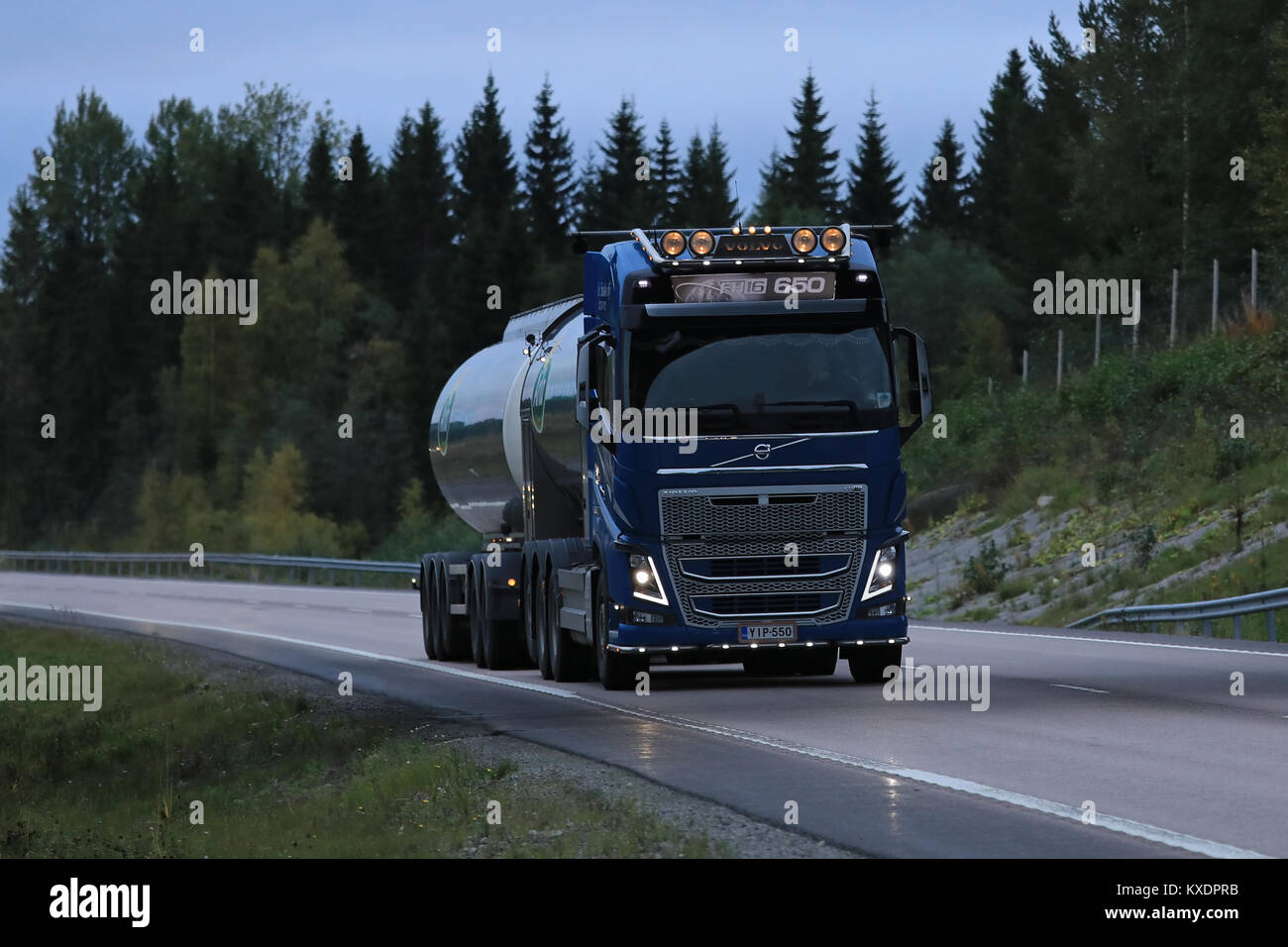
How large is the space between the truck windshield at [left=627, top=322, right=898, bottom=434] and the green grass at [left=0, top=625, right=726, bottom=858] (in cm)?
356

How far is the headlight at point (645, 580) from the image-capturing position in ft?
63.2

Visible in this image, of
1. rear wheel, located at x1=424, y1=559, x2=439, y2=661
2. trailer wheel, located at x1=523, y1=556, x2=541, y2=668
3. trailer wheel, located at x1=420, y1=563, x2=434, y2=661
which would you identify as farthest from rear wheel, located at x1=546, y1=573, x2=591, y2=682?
trailer wheel, located at x1=420, y1=563, x2=434, y2=661

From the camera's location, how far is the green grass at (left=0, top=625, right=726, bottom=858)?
37.2ft

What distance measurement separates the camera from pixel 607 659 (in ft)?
65.4

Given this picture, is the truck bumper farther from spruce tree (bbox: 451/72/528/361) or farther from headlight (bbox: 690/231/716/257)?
spruce tree (bbox: 451/72/528/361)

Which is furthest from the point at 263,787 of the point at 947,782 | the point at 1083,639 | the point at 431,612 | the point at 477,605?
the point at 1083,639

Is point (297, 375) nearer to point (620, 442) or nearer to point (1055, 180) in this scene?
point (1055, 180)

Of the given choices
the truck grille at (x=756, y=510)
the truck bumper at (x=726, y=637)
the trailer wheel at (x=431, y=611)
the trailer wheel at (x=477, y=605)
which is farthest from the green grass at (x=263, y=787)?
the truck grille at (x=756, y=510)

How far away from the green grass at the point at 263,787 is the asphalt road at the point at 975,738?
0.83 m

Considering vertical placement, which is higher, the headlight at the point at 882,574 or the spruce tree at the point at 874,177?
the spruce tree at the point at 874,177

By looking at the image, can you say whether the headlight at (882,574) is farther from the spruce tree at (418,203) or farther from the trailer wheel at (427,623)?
the spruce tree at (418,203)

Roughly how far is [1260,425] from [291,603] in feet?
66.8

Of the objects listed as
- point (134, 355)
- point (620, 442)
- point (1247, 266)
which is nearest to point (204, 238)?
point (134, 355)

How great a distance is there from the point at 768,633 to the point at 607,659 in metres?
1.56
